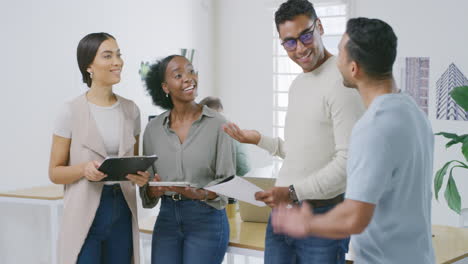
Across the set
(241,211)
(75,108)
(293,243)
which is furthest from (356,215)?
(241,211)

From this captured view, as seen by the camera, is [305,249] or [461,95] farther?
[461,95]

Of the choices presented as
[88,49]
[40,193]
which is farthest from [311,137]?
[40,193]

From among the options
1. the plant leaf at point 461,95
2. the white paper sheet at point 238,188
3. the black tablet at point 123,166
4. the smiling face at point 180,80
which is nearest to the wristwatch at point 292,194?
the white paper sheet at point 238,188

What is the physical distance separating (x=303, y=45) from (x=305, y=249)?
0.71 m

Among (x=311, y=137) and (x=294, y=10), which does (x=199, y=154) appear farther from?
(x=294, y=10)

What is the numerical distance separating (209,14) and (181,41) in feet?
2.38

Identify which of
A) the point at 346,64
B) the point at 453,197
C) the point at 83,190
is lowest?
the point at 453,197

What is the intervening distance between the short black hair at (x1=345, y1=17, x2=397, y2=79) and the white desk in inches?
113

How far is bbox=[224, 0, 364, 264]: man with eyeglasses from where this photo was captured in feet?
6.30

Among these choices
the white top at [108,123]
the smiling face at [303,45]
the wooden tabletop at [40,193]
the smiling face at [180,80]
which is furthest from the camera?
the wooden tabletop at [40,193]

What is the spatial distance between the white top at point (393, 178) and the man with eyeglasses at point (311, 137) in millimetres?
471

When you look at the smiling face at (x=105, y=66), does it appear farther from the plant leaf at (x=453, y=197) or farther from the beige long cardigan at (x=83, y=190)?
the plant leaf at (x=453, y=197)

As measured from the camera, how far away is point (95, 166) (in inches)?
88.7

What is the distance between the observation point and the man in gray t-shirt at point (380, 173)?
1339 millimetres
